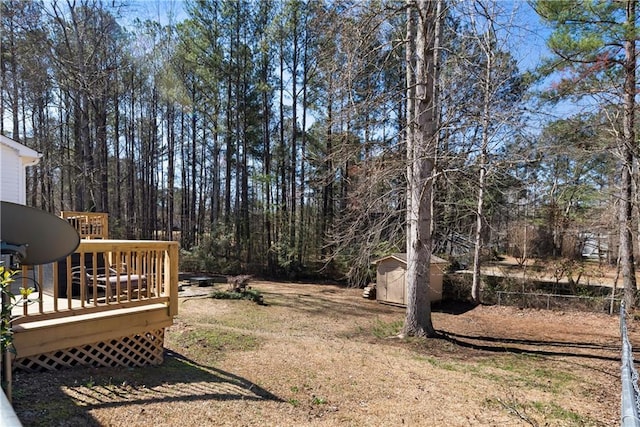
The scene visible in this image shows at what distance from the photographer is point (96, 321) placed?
3.60 metres

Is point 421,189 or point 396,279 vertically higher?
point 421,189

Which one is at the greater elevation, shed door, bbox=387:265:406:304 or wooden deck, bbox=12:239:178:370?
wooden deck, bbox=12:239:178:370

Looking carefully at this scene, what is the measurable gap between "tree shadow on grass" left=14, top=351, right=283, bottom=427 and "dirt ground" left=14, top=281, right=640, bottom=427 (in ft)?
0.04

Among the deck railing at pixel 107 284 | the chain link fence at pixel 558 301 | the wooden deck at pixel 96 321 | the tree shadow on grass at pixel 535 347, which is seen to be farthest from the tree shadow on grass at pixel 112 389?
the chain link fence at pixel 558 301

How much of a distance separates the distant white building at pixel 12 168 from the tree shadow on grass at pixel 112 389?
5565 millimetres

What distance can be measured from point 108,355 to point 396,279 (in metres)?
10.1

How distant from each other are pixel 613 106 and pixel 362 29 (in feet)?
25.3

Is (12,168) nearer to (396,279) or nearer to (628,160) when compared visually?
(396,279)

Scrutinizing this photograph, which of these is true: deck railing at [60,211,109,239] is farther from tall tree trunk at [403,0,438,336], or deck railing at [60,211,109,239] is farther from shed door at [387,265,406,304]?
shed door at [387,265,406,304]

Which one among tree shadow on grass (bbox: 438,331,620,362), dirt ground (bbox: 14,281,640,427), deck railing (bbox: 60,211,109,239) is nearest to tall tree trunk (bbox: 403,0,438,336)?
dirt ground (bbox: 14,281,640,427)

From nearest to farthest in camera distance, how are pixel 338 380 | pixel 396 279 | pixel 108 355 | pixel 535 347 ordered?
pixel 108 355 → pixel 338 380 → pixel 535 347 → pixel 396 279

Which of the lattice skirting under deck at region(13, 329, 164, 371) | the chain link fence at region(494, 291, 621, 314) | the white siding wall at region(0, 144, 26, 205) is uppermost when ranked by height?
the white siding wall at region(0, 144, 26, 205)

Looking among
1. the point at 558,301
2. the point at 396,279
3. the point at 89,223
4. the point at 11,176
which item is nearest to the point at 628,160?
the point at 558,301

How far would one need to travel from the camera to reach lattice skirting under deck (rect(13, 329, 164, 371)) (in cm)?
335
